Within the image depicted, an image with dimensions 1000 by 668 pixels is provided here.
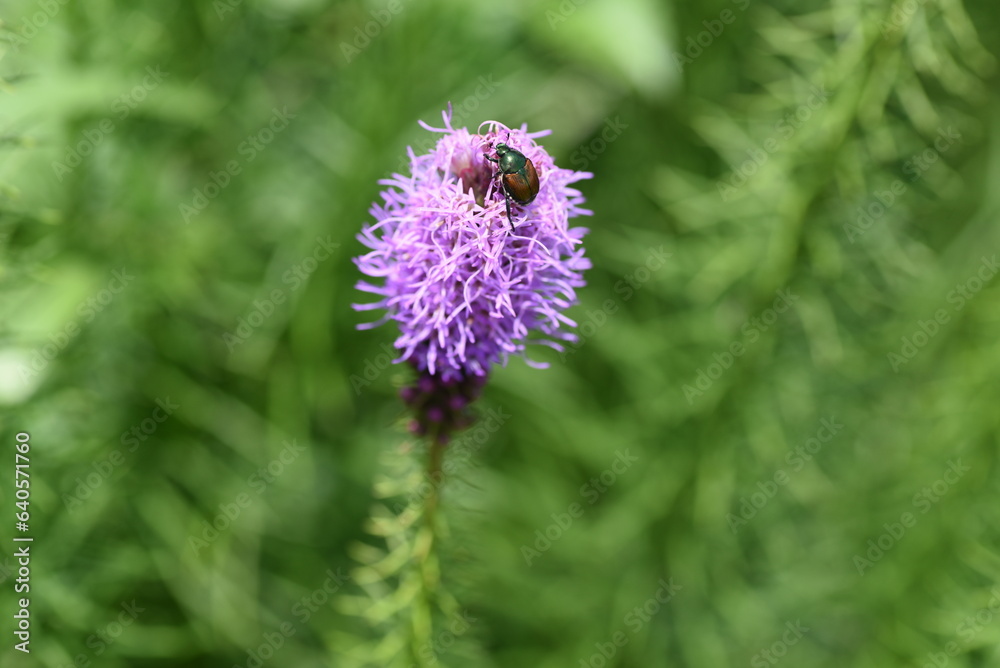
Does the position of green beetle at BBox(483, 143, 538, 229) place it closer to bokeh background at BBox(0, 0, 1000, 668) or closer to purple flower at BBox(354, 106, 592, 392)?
purple flower at BBox(354, 106, 592, 392)

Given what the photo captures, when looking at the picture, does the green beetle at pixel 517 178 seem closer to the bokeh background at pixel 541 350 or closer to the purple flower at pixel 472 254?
the purple flower at pixel 472 254

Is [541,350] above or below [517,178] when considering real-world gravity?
below

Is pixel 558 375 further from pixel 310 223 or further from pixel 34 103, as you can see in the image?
pixel 34 103

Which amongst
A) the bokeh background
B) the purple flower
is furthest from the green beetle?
the bokeh background

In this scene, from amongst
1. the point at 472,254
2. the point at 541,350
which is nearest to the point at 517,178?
the point at 472,254

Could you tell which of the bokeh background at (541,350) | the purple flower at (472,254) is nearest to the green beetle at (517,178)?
the purple flower at (472,254)

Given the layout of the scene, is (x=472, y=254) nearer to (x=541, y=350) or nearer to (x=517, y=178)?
(x=517, y=178)

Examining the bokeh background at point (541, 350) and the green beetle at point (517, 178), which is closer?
the green beetle at point (517, 178)
